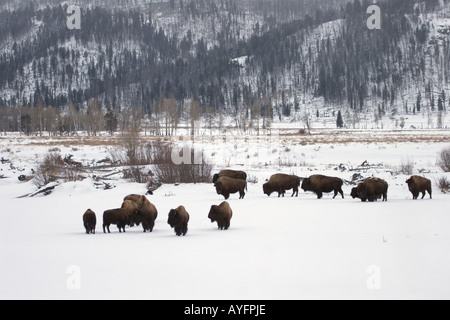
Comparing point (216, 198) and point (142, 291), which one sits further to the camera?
point (216, 198)

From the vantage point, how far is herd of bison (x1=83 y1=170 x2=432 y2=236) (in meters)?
10.8

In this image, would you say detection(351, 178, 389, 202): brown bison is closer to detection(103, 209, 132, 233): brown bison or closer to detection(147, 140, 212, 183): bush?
detection(103, 209, 132, 233): brown bison

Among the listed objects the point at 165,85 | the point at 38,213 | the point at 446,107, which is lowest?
the point at 38,213

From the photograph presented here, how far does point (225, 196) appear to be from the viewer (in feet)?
57.4

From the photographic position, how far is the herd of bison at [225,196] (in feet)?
35.5

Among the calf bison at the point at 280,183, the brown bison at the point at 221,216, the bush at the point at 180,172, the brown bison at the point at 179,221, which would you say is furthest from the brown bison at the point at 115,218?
the bush at the point at 180,172

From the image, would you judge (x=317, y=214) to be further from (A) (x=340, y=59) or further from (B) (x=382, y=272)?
(A) (x=340, y=59)

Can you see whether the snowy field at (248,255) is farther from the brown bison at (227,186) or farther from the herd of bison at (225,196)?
the brown bison at (227,186)

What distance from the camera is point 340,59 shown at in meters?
176

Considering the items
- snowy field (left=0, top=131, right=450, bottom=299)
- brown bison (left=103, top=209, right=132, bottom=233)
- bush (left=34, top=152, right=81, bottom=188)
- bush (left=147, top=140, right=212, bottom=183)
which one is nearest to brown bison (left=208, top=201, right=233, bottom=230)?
snowy field (left=0, top=131, right=450, bottom=299)

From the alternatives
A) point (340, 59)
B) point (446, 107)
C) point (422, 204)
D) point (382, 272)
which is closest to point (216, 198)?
point (422, 204)

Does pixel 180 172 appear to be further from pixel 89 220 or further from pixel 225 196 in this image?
pixel 89 220

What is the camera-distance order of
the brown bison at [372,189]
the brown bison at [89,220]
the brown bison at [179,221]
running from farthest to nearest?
the brown bison at [372,189] < the brown bison at [89,220] < the brown bison at [179,221]
